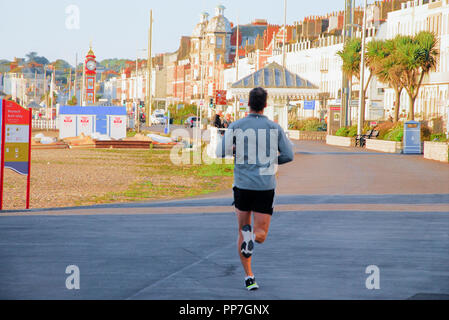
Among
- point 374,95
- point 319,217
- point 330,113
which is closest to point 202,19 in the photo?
point 374,95

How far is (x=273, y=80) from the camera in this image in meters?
39.4

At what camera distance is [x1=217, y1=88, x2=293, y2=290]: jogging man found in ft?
25.5

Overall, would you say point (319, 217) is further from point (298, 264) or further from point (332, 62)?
A: point (332, 62)

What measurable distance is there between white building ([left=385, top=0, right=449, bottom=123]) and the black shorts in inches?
2318

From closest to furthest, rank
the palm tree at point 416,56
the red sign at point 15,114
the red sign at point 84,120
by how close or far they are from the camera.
Answer: 1. the red sign at point 15,114
2. the palm tree at point 416,56
3. the red sign at point 84,120

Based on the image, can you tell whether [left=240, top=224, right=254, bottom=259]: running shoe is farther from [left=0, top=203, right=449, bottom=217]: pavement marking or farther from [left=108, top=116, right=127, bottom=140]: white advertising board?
[left=108, top=116, right=127, bottom=140]: white advertising board

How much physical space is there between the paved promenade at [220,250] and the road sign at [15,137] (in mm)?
1268

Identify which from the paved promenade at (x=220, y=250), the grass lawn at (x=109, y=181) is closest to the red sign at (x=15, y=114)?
the paved promenade at (x=220, y=250)

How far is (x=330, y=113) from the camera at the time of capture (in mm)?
68625

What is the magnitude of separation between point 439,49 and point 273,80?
112 ft

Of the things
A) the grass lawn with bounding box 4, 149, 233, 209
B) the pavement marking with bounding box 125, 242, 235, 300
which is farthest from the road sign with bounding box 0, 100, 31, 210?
the pavement marking with bounding box 125, 242, 235, 300

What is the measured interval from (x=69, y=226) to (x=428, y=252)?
193 inches

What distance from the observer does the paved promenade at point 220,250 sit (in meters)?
7.80

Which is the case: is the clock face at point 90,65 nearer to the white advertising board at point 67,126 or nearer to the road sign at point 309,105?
the road sign at point 309,105
